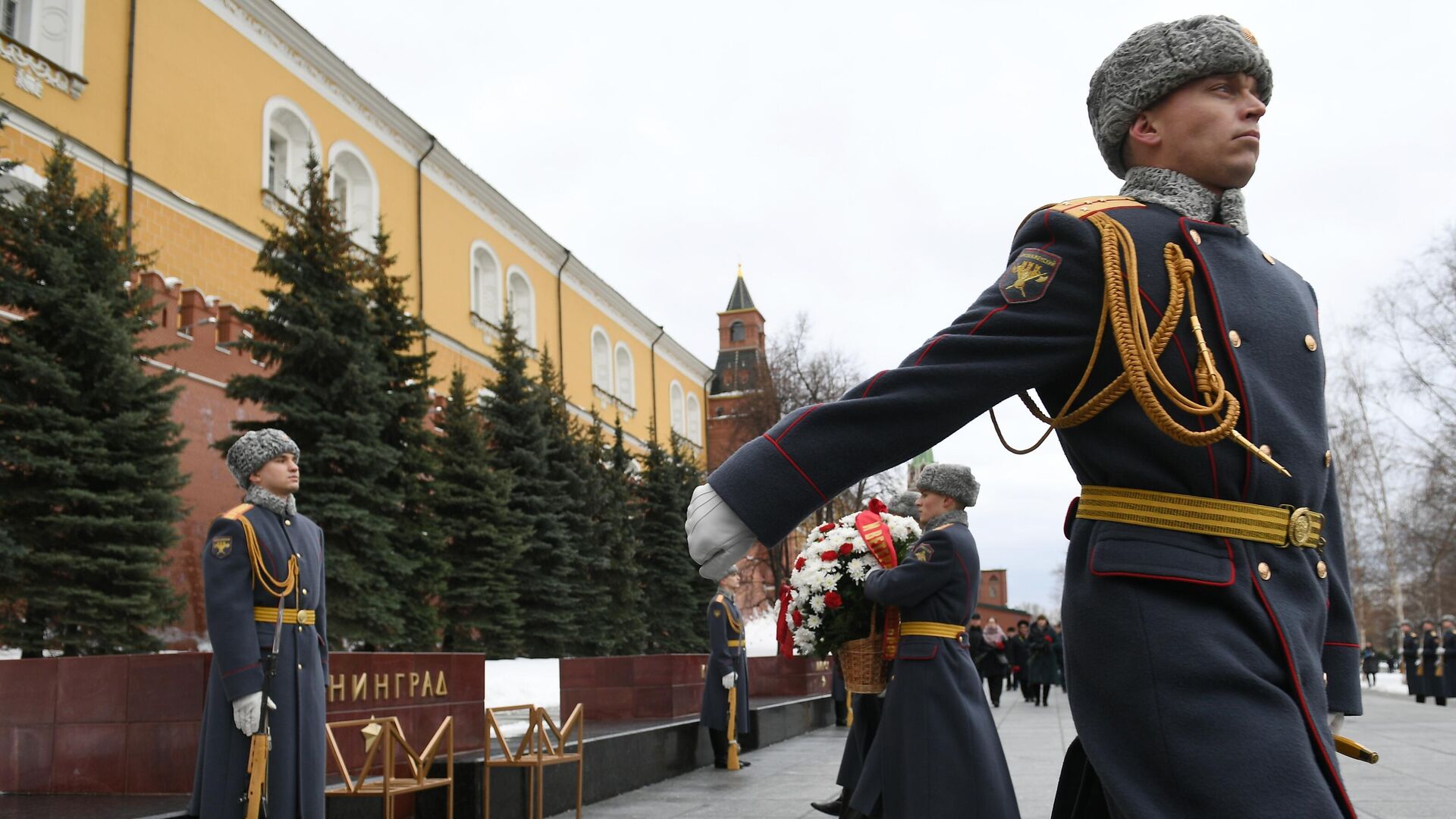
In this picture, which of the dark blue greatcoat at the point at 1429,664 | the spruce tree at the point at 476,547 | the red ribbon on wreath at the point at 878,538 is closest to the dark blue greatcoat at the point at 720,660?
the red ribbon on wreath at the point at 878,538

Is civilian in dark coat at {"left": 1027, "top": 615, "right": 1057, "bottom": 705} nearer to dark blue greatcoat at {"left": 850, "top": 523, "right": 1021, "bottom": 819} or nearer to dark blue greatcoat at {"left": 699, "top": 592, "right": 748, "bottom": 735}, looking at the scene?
dark blue greatcoat at {"left": 699, "top": 592, "right": 748, "bottom": 735}

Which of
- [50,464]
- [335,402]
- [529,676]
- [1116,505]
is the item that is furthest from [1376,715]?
[1116,505]

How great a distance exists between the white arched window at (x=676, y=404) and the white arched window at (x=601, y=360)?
7440 mm

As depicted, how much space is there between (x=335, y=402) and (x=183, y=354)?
326 centimetres

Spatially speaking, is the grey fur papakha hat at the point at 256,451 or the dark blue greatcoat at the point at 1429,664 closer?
the grey fur papakha hat at the point at 256,451

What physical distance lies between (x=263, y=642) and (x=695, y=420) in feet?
169

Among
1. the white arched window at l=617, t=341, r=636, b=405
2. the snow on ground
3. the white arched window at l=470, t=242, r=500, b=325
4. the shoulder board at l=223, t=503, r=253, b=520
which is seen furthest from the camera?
the white arched window at l=617, t=341, r=636, b=405

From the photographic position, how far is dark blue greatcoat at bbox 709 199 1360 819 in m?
2.09

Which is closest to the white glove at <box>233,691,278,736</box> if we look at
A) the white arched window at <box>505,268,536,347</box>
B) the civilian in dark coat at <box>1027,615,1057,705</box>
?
the civilian in dark coat at <box>1027,615,1057,705</box>

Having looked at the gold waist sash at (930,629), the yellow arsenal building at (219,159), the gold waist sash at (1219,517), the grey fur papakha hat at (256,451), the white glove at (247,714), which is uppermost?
the yellow arsenal building at (219,159)

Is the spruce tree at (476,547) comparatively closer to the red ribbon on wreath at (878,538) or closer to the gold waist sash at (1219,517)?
the red ribbon on wreath at (878,538)

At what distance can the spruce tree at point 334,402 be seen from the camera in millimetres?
16234

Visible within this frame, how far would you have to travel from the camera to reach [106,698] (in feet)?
22.4

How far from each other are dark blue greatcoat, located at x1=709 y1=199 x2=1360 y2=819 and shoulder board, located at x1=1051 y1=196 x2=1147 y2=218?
0.02 metres
